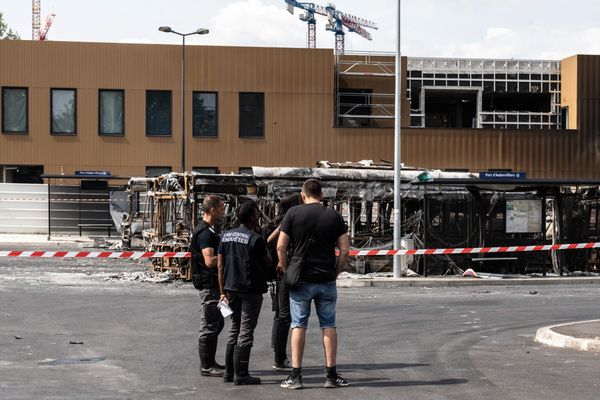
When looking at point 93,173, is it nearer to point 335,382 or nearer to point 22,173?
point 22,173

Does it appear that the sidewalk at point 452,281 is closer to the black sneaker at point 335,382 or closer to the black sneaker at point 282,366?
the black sneaker at point 282,366

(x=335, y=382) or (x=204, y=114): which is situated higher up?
(x=204, y=114)

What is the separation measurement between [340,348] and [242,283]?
2838 mm

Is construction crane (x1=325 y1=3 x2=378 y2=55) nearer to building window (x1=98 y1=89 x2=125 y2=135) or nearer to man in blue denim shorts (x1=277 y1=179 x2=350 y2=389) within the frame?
building window (x1=98 y1=89 x2=125 y2=135)

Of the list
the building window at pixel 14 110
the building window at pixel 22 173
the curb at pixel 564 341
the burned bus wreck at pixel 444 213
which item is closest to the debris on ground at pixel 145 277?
the burned bus wreck at pixel 444 213

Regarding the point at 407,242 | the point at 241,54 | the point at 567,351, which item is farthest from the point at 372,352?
the point at 241,54

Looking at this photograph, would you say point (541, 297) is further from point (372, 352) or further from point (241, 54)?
point (241, 54)

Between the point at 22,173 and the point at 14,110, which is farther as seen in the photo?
the point at 22,173

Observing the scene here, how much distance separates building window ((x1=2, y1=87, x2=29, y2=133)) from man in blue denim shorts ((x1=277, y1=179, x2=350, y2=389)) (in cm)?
4154

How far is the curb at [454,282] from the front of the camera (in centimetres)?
2215

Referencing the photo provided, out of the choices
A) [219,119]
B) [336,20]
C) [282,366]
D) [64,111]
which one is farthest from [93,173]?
[336,20]

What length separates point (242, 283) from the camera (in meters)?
9.47

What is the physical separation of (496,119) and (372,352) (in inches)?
1768

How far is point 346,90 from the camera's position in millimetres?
52125
